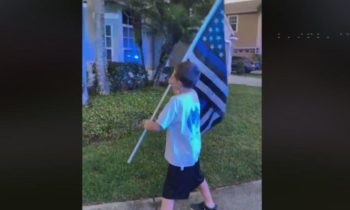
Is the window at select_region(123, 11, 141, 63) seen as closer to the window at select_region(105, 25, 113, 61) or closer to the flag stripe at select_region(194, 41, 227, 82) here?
the window at select_region(105, 25, 113, 61)

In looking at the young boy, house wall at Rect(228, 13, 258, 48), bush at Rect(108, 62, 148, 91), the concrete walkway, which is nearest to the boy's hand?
the young boy

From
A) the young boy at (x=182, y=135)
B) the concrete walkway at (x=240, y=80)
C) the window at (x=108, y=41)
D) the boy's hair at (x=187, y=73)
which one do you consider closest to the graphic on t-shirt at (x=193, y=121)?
the young boy at (x=182, y=135)

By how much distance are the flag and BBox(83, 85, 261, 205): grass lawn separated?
0.05 metres

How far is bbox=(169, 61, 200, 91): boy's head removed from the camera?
173cm

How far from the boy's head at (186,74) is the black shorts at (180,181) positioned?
0.38 m

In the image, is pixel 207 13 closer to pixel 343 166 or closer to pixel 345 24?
pixel 345 24

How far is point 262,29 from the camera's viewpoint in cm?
183

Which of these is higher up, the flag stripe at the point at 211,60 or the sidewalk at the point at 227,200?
the flag stripe at the point at 211,60

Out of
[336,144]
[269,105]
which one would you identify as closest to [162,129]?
[269,105]

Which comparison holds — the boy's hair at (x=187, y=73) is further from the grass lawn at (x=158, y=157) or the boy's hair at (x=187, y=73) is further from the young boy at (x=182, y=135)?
the grass lawn at (x=158, y=157)

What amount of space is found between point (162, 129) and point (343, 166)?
99 cm

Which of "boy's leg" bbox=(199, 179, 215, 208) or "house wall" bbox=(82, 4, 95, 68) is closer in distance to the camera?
"house wall" bbox=(82, 4, 95, 68)

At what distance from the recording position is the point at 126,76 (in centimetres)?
172

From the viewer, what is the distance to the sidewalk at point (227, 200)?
5.71ft
